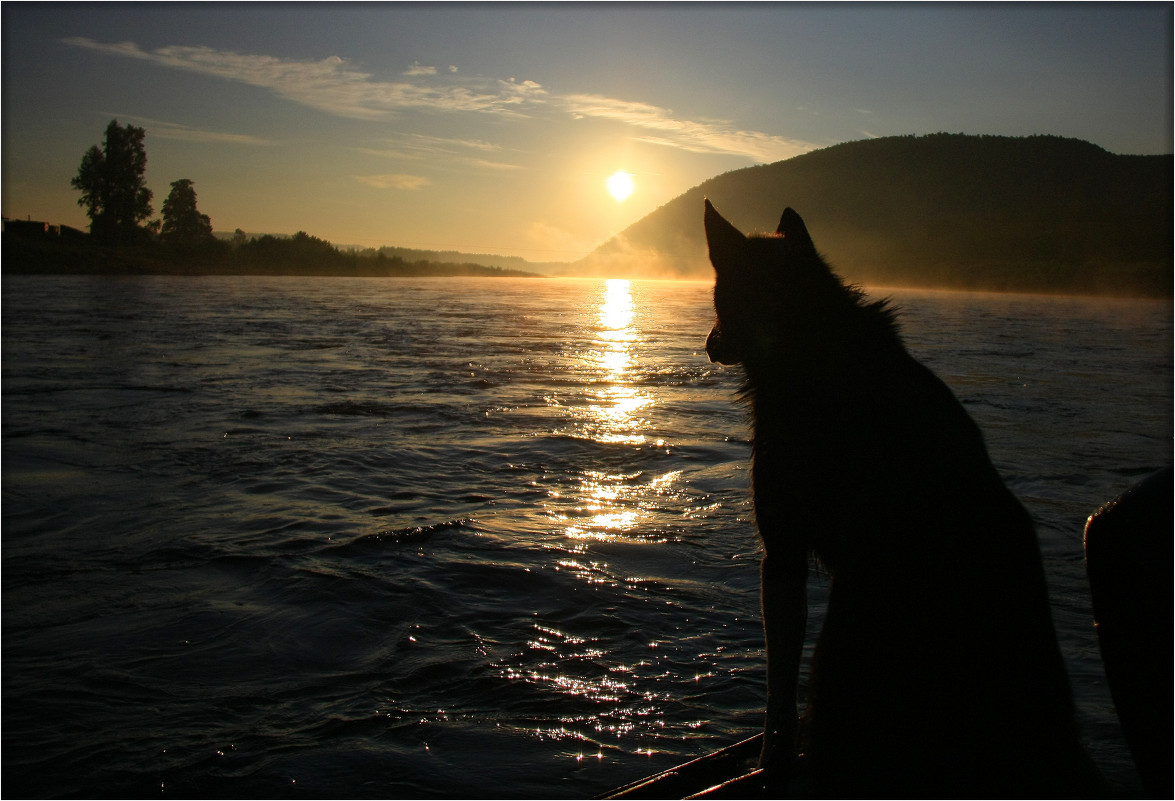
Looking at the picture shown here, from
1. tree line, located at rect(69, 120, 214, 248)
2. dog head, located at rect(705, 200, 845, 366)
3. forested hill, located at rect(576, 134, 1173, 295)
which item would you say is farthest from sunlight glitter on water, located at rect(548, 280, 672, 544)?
tree line, located at rect(69, 120, 214, 248)

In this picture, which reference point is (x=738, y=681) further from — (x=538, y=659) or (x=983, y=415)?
(x=983, y=415)

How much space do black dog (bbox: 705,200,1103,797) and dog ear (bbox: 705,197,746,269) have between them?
42 cm

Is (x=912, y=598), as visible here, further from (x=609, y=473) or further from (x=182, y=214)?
(x=182, y=214)

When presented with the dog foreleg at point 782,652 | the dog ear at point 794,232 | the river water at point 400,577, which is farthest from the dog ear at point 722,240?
the river water at point 400,577

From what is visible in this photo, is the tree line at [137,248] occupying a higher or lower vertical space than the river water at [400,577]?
higher

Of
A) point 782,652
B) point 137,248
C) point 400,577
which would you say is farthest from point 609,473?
point 137,248

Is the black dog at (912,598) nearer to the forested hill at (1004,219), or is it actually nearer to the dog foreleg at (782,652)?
the dog foreleg at (782,652)

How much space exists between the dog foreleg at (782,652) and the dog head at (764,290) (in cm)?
70

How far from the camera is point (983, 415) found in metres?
11.6

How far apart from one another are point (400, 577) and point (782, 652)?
330 centimetres

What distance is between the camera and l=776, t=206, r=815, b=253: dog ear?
2.67 metres

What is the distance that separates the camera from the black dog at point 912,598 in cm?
160

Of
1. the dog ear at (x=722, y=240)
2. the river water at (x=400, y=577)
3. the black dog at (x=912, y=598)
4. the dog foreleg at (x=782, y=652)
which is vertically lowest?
the river water at (x=400, y=577)

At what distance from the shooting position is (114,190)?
97.6 m
